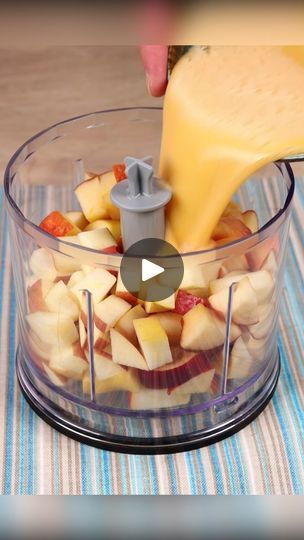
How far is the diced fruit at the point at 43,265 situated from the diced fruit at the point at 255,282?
0.43 ft

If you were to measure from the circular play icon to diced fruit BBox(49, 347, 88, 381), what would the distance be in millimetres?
84

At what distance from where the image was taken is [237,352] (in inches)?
23.0

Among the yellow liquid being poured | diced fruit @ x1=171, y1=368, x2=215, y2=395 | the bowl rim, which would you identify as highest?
the yellow liquid being poured

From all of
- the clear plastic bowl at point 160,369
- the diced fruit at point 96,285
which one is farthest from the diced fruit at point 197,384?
the diced fruit at point 96,285

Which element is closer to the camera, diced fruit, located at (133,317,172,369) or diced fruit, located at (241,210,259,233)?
diced fruit, located at (133,317,172,369)

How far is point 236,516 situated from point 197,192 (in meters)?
0.49

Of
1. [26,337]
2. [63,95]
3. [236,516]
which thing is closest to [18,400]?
[26,337]

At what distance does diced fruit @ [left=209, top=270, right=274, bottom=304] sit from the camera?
53 cm

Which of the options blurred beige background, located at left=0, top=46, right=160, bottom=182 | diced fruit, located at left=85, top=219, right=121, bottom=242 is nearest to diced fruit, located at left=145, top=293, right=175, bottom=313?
diced fruit, located at left=85, top=219, right=121, bottom=242

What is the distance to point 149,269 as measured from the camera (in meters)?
0.50

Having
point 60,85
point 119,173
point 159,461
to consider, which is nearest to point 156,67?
point 119,173

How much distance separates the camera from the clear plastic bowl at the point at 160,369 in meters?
0.53

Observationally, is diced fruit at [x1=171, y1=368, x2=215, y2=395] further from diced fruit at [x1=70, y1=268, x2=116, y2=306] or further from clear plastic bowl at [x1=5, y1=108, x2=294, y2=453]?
diced fruit at [x1=70, y1=268, x2=116, y2=306]
